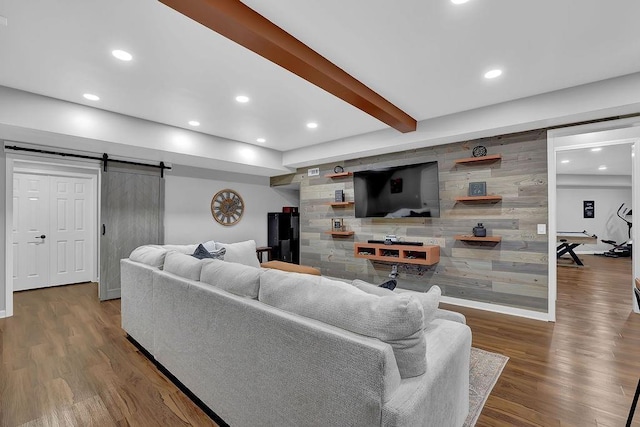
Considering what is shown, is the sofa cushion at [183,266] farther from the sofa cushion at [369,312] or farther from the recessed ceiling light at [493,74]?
the recessed ceiling light at [493,74]

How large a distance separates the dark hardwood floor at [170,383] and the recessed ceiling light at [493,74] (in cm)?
254

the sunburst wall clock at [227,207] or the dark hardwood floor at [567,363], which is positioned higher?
the sunburst wall clock at [227,207]

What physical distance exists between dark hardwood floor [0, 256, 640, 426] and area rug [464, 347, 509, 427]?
51 millimetres

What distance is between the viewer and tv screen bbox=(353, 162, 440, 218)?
418 centimetres

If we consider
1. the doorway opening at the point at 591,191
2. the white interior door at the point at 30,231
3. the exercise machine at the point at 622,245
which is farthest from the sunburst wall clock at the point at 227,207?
the exercise machine at the point at 622,245

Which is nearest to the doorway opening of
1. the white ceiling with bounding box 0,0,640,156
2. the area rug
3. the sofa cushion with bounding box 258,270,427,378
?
the white ceiling with bounding box 0,0,640,156

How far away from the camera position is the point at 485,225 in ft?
12.6

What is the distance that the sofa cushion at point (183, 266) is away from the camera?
213cm

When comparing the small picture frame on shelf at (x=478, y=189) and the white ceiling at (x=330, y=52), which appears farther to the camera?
the small picture frame on shelf at (x=478, y=189)

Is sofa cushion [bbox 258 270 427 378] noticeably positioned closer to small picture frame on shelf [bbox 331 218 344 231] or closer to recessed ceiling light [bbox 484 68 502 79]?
recessed ceiling light [bbox 484 68 502 79]

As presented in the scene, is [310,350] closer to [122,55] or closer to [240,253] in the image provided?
[122,55]

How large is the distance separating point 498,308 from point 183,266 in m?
3.77

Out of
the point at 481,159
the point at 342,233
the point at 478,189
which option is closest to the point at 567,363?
the point at 478,189

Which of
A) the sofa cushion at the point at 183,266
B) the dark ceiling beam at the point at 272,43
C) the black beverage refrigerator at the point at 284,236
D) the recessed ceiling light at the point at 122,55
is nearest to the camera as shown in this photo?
the dark ceiling beam at the point at 272,43
